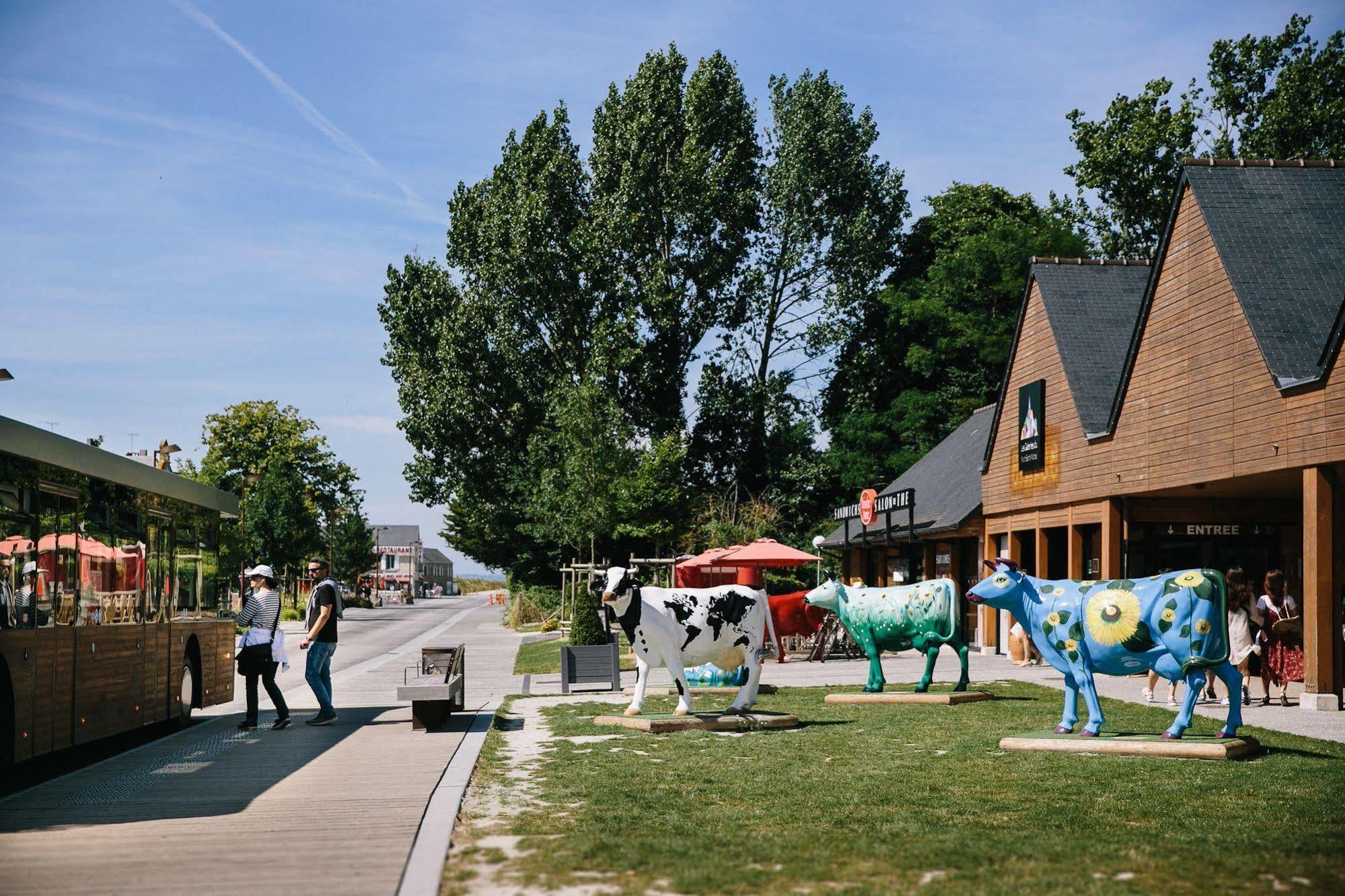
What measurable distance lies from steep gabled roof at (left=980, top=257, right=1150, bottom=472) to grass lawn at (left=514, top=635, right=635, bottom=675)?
10302 millimetres

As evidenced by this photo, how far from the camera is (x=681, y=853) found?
7605 millimetres

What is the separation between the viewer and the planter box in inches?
803

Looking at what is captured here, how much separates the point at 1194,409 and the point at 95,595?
16.9 meters

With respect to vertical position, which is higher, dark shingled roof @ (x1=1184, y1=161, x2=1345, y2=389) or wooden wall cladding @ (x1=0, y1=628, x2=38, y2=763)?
dark shingled roof @ (x1=1184, y1=161, x2=1345, y2=389)

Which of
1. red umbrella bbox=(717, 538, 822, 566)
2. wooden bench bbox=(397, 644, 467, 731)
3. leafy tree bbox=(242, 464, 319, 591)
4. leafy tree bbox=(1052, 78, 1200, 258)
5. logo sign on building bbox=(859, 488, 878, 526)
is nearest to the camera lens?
wooden bench bbox=(397, 644, 467, 731)

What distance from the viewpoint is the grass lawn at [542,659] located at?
86.5 ft

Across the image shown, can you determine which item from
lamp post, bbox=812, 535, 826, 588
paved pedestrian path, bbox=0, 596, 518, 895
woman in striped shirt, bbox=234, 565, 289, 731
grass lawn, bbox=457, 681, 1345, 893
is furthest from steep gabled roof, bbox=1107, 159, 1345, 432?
woman in striped shirt, bbox=234, 565, 289, 731

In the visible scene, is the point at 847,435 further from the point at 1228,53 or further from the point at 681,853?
the point at 681,853

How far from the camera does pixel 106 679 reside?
1248cm

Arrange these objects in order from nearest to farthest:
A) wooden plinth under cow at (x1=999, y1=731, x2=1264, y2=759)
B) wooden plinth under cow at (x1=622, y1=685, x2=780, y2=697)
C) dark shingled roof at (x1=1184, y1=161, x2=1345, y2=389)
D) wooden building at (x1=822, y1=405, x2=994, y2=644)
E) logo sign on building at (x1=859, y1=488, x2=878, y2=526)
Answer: wooden plinth under cow at (x1=999, y1=731, x2=1264, y2=759) < wooden plinth under cow at (x1=622, y1=685, x2=780, y2=697) < dark shingled roof at (x1=1184, y1=161, x2=1345, y2=389) < wooden building at (x1=822, y1=405, x2=994, y2=644) < logo sign on building at (x1=859, y1=488, x2=878, y2=526)

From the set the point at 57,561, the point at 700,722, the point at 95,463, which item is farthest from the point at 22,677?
the point at 700,722

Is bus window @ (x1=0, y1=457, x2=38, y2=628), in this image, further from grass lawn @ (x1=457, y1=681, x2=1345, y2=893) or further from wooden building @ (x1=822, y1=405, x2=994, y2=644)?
wooden building @ (x1=822, y1=405, x2=994, y2=644)

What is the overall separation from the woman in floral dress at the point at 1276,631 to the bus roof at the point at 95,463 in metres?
14.3

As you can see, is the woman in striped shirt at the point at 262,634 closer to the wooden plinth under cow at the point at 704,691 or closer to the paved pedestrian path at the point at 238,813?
the paved pedestrian path at the point at 238,813
